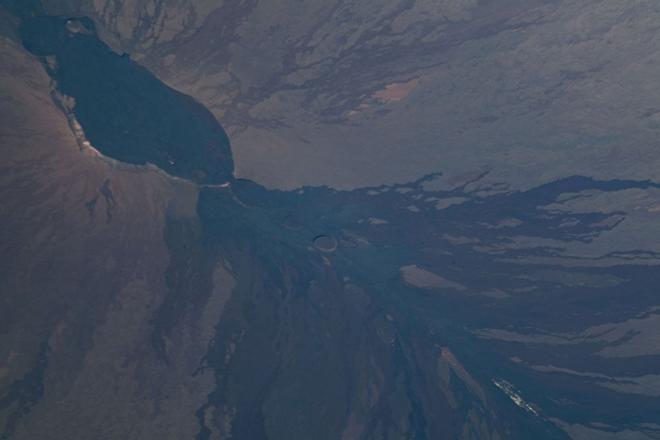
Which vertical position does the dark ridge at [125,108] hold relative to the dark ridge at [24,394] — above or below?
above

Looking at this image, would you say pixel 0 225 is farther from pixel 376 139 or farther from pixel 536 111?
pixel 536 111

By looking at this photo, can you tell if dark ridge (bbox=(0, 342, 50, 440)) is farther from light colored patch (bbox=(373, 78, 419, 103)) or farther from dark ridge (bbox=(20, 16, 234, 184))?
light colored patch (bbox=(373, 78, 419, 103))

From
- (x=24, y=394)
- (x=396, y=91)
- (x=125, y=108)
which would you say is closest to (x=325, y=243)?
(x=396, y=91)

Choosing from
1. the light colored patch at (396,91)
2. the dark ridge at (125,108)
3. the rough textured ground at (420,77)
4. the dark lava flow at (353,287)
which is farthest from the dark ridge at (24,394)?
the light colored patch at (396,91)

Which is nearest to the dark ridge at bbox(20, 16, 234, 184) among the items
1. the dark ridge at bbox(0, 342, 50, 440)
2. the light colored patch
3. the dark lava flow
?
the dark lava flow

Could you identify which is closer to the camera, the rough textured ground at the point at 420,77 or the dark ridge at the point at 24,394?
the rough textured ground at the point at 420,77

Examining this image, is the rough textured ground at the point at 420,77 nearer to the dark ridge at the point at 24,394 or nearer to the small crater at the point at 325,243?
the small crater at the point at 325,243

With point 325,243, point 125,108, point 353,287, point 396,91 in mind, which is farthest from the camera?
point 353,287

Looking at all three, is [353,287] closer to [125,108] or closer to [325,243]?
[325,243]
